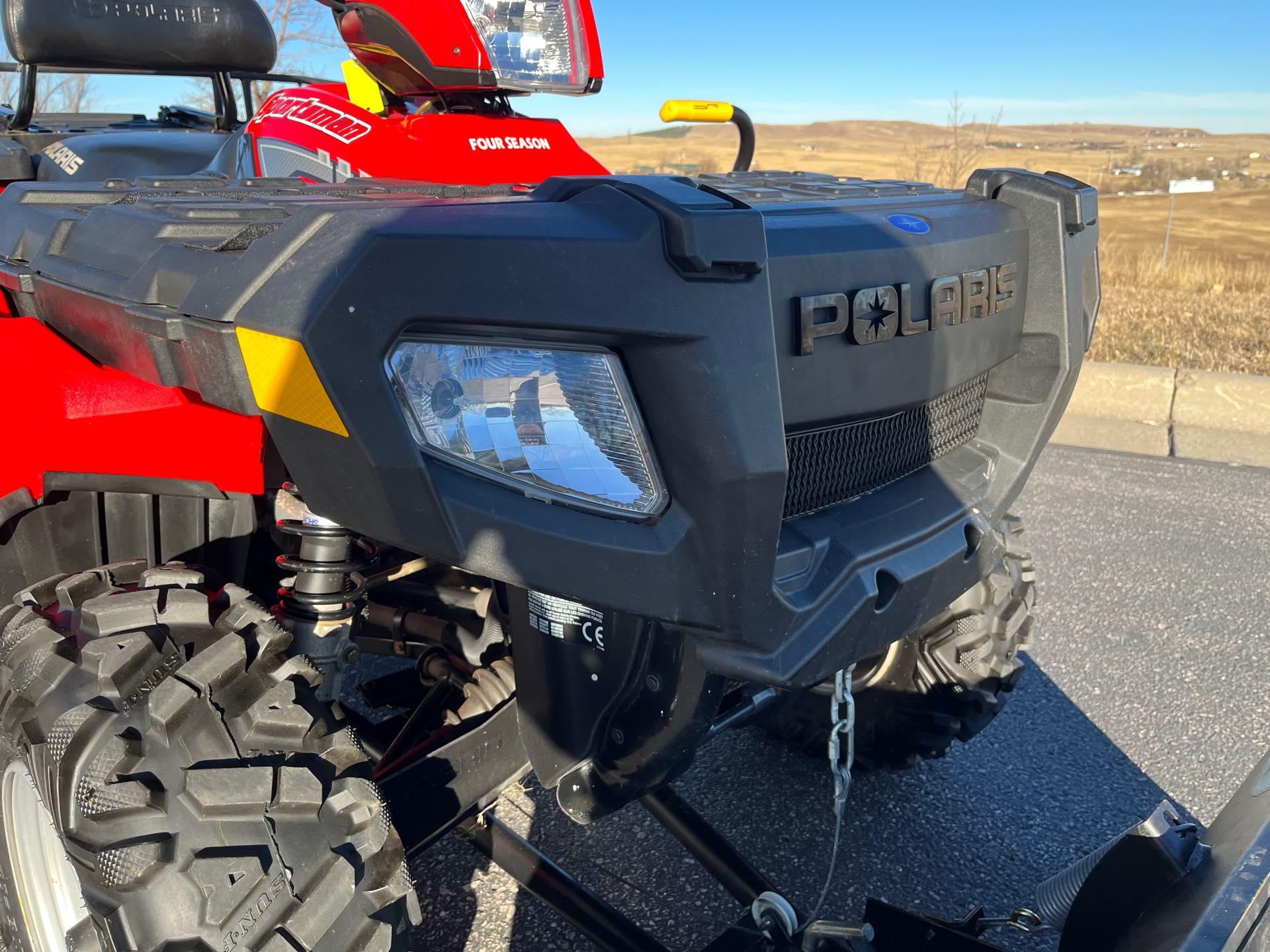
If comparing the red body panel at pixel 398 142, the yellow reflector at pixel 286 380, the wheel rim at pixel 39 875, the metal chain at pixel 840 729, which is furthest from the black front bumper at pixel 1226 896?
the red body panel at pixel 398 142

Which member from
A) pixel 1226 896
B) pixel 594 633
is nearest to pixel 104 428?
pixel 594 633

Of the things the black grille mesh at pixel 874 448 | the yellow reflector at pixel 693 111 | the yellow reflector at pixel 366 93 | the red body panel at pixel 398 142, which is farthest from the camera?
the yellow reflector at pixel 693 111

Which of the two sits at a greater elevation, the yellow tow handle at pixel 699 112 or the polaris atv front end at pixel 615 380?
the yellow tow handle at pixel 699 112

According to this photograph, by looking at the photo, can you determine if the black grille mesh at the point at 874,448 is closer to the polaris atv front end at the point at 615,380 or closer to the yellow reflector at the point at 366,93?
the polaris atv front end at the point at 615,380

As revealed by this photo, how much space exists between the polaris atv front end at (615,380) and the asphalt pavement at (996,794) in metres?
0.81

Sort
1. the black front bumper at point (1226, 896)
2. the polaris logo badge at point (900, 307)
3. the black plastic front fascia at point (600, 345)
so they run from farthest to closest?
the polaris logo badge at point (900, 307) < the black front bumper at point (1226, 896) < the black plastic front fascia at point (600, 345)

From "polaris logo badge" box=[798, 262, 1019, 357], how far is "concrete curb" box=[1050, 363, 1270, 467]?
4.06 meters

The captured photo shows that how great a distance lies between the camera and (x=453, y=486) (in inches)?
49.8

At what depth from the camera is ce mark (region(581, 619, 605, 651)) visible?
1688mm

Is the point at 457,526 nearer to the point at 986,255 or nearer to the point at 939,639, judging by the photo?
the point at 986,255

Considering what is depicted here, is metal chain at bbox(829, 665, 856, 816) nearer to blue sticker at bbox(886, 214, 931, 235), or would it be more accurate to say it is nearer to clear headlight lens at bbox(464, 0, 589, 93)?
blue sticker at bbox(886, 214, 931, 235)

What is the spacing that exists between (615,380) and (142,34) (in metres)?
2.21

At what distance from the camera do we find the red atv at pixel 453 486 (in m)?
1.21

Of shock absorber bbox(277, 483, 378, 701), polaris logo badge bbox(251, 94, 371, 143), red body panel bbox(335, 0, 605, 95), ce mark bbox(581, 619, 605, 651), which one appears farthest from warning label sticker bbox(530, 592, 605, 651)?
red body panel bbox(335, 0, 605, 95)
